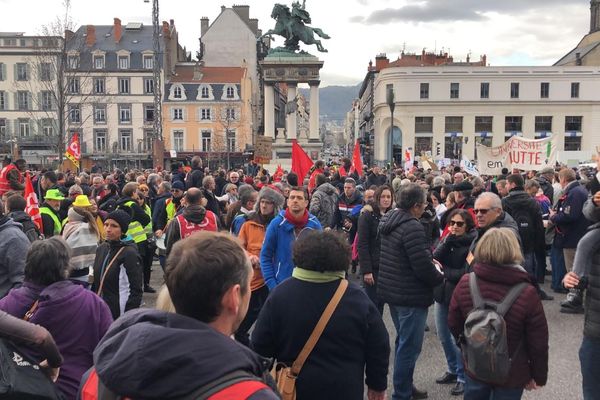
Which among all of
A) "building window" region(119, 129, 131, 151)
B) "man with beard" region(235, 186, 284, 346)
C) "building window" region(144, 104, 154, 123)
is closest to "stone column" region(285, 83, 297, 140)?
"building window" region(144, 104, 154, 123)

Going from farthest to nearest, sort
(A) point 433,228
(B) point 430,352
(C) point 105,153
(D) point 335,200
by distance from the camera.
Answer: (C) point 105,153, (D) point 335,200, (A) point 433,228, (B) point 430,352

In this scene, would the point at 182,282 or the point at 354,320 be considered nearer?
the point at 182,282

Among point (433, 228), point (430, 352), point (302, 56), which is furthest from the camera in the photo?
point (302, 56)

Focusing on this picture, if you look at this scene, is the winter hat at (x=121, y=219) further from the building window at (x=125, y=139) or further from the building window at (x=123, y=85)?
the building window at (x=123, y=85)

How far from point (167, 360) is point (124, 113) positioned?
65375 millimetres

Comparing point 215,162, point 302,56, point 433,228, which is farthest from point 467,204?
point 215,162

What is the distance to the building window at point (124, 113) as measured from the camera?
63.5 metres

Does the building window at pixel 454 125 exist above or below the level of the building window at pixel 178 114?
below

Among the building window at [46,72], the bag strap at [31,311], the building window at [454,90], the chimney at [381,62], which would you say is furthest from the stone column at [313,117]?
the chimney at [381,62]

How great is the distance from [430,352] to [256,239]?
103 inches

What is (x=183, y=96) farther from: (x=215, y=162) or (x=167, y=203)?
(x=167, y=203)

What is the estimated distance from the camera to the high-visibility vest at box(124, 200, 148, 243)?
8.94 metres

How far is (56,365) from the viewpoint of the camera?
3.53 m

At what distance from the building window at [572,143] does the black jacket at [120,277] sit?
65923mm
